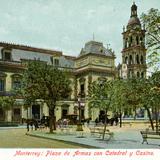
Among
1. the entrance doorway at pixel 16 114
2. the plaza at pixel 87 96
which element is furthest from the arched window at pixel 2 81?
the entrance doorway at pixel 16 114

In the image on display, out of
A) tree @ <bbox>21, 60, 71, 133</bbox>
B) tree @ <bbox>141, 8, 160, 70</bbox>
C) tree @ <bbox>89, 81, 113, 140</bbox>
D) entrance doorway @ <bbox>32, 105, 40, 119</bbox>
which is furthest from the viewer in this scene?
entrance doorway @ <bbox>32, 105, 40, 119</bbox>

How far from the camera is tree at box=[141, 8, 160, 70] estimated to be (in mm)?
10459

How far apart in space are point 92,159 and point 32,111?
2367 cm

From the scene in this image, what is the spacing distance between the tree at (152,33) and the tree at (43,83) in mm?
7561

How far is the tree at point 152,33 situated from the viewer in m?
10.5

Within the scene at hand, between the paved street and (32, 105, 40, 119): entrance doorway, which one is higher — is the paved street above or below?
below

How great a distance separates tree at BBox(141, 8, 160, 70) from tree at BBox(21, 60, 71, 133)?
7561mm

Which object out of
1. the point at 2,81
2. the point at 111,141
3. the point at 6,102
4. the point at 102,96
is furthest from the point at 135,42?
the point at 2,81

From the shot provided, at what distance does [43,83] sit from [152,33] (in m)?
7.87

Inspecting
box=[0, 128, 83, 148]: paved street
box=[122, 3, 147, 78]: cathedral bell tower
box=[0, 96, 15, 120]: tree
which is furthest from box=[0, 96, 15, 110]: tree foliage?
box=[122, 3, 147, 78]: cathedral bell tower

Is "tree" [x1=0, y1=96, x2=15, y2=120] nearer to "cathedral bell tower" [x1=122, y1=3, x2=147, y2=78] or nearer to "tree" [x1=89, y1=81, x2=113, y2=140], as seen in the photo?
"tree" [x1=89, y1=81, x2=113, y2=140]

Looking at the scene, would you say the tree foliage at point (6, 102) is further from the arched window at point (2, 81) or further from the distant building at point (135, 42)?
the distant building at point (135, 42)

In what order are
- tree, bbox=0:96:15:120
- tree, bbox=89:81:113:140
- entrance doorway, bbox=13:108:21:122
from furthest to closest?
entrance doorway, bbox=13:108:21:122 → tree, bbox=0:96:15:120 → tree, bbox=89:81:113:140

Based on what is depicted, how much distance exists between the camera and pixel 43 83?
17.7 meters
